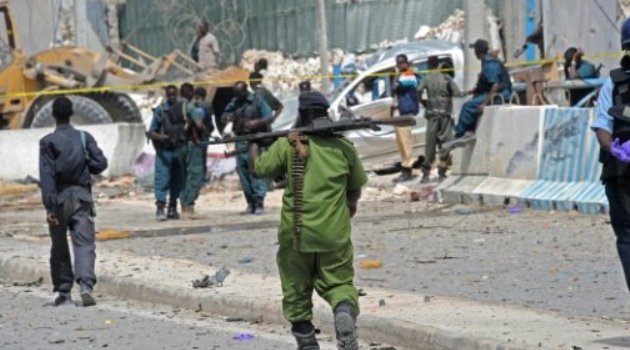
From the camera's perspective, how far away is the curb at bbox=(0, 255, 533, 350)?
8.69m

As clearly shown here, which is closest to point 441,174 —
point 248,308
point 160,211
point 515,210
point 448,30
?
point 515,210

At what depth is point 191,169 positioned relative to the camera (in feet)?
59.5

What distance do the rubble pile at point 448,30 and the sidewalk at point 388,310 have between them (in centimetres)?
2025

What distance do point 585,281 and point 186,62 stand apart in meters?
21.6

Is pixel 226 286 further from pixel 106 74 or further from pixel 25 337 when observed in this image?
pixel 106 74

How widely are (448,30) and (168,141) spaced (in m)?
17.1

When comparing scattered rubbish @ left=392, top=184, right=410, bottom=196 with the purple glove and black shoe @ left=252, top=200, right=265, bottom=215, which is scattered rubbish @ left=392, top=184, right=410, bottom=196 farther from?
the purple glove

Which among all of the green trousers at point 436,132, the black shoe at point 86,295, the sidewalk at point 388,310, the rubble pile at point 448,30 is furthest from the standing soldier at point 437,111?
the rubble pile at point 448,30

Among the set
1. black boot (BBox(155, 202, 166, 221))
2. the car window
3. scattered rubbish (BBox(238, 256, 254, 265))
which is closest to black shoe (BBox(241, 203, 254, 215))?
black boot (BBox(155, 202, 166, 221))

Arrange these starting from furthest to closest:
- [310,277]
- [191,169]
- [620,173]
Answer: [191,169] < [310,277] < [620,173]

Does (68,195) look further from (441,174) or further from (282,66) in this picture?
(282,66)

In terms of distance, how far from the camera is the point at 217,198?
21.2 m

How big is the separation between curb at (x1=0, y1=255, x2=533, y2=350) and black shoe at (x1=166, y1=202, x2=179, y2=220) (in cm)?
427

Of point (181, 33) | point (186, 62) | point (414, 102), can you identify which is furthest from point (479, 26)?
point (181, 33)
